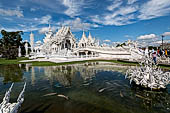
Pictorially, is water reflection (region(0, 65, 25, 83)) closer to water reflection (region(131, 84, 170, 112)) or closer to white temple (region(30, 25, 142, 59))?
water reflection (region(131, 84, 170, 112))

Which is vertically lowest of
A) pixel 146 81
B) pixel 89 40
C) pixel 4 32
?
pixel 146 81

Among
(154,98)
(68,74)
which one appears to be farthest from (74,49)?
(154,98)

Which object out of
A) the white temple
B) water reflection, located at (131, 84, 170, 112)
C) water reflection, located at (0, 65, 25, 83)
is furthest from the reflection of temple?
the white temple

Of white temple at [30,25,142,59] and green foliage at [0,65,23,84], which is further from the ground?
white temple at [30,25,142,59]

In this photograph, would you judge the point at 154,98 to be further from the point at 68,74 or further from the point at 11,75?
the point at 11,75

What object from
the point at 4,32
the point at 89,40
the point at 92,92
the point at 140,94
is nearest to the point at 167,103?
the point at 140,94

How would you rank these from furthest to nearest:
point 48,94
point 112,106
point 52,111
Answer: point 48,94
point 112,106
point 52,111

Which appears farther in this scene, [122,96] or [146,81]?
[146,81]

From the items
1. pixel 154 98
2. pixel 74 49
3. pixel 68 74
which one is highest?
pixel 74 49

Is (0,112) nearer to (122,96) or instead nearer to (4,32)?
Answer: (122,96)

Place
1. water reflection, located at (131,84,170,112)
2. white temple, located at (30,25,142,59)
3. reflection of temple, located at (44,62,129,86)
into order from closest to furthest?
water reflection, located at (131,84,170,112) < reflection of temple, located at (44,62,129,86) < white temple, located at (30,25,142,59)

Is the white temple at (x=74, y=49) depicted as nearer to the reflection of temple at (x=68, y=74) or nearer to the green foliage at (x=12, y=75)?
the reflection of temple at (x=68, y=74)

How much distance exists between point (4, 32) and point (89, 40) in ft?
126

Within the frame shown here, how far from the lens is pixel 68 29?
34.5 m
